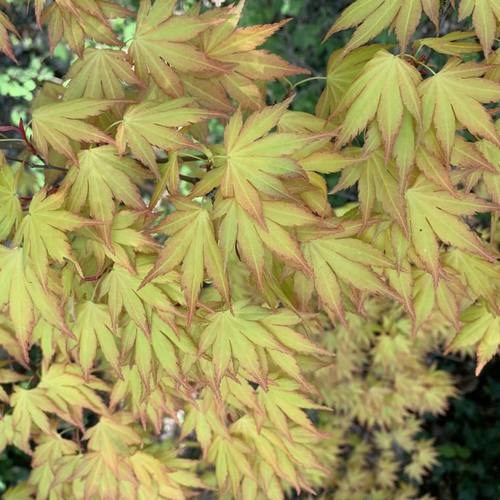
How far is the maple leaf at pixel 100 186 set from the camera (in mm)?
985

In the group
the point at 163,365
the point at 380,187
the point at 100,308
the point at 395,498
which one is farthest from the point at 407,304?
the point at 395,498

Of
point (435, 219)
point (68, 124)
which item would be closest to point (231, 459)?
point (435, 219)

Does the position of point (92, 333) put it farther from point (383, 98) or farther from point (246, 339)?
point (383, 98)

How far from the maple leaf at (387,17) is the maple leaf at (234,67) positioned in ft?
0.52

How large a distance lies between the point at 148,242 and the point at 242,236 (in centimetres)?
19

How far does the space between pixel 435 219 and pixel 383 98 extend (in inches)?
10.3

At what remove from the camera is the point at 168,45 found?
103cm

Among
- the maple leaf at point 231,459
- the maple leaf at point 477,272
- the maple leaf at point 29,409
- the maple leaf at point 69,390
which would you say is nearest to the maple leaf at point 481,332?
the maple leaf at point 477,272

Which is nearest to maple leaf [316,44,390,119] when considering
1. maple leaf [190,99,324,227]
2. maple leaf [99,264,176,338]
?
maple leaf [190,99,324,227]

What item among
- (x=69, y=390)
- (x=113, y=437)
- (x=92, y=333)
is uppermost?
(x=92, y=333)

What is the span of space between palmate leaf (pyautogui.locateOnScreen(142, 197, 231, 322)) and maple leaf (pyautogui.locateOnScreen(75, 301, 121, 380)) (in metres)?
0.27

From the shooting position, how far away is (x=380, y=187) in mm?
1013

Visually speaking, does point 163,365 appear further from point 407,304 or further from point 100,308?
point 407,304

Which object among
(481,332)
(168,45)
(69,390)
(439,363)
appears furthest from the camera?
(439,363)
